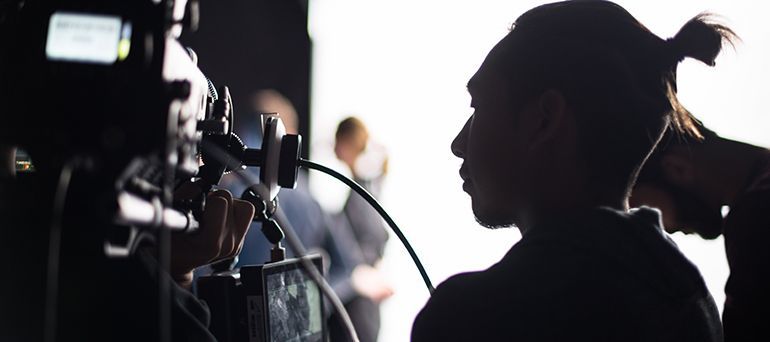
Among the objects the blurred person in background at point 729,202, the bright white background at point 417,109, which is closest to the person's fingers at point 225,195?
the blurred person in background at point 729,202

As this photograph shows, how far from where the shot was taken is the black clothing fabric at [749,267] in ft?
3.65

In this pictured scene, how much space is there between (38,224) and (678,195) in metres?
1.16

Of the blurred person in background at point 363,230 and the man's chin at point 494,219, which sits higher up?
the man's chin at point 494,219

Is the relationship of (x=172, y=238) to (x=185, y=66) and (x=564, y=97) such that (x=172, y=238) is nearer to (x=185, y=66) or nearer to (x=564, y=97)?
(x=185, y=66)

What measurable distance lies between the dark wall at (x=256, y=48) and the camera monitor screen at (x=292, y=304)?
2.66 meters

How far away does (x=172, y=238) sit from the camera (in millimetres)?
780

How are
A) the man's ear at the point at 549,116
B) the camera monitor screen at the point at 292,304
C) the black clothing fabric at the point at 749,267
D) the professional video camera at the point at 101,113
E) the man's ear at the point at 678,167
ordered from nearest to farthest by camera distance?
the professional video camera at the point at 101,113 < the man's ear at the point at 549,116 < the camera monitor screen at the point at 292,304 < the black clothing fabric at the point at 749,267 < the man's ear at the point at 678,167

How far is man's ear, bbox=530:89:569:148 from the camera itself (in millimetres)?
713

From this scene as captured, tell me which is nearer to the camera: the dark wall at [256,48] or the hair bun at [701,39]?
the hair bun at [701,39]

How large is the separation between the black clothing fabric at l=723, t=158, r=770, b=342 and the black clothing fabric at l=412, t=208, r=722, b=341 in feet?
1.69

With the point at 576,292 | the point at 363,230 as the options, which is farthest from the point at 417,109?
the point at 576,292

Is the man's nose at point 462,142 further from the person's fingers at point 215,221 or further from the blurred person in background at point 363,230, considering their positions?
the blurred person in background at point 363,230

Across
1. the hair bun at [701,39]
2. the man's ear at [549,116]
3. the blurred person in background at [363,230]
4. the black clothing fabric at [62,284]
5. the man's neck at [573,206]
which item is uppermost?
the hair bun at [701,39]

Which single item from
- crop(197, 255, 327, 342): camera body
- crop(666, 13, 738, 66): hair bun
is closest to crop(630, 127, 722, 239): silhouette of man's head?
crop(666, 13, 738, 66): hair bun
